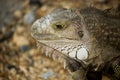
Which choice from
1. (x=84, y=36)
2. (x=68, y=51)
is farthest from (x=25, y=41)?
(x=84, y=36)

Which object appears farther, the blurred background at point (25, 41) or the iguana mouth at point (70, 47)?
the blurred background at point (25, 41)

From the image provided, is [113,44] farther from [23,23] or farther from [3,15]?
[3,15]

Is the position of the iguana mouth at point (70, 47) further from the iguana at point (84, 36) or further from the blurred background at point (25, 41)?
the blurred background at point (25, 41)

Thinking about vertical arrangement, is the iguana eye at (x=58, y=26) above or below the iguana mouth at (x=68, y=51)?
above

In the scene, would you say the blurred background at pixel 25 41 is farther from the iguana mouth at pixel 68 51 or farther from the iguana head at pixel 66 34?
the iguana head at pixel 66 34

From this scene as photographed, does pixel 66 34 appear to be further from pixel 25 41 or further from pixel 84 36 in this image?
pixel 25 41

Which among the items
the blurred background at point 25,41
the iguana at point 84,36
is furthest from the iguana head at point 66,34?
the blurred background at point 25,41

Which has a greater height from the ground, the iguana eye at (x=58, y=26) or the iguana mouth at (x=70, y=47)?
the iguana eye at (x=58, y=26)
